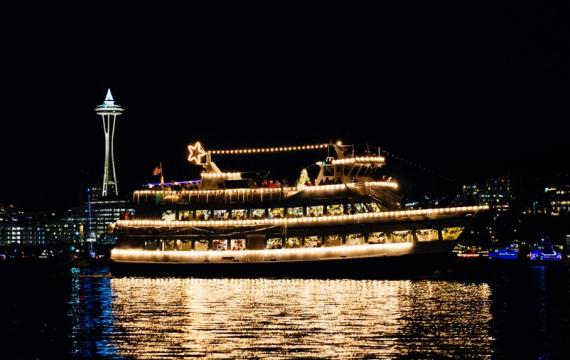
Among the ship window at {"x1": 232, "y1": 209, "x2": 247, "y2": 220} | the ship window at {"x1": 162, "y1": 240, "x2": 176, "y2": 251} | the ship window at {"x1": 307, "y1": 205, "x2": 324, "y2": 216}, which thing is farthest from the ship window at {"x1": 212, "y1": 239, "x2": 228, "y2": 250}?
the ship window at {"x1": 307, "y1": 205, "x2": 324, "y2": 216}

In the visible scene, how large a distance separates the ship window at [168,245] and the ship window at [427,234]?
50.0 ft

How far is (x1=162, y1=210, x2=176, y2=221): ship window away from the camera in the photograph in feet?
197

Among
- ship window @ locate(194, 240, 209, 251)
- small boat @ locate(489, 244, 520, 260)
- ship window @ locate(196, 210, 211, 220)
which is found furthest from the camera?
small boat @ locate(489, 244, 520, 260)

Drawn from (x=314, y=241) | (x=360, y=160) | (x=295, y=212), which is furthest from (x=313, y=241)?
(x=360, y=160)

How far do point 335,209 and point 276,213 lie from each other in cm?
386

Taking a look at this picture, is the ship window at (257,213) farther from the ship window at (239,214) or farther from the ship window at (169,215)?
the ship window at (169,215)

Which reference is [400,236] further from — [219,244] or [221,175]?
[221,175]

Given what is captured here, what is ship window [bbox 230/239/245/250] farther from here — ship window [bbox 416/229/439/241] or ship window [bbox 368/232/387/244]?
ship window [bbox 416/229/439/241]

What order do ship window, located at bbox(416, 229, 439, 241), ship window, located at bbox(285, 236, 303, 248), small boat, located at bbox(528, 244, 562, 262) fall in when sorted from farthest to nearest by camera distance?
small boat, located at bbox(528, 244, 562, 262) < ship window, located at bbox(285, 236, 303, 248) < ship window, located at bbox(416, 229, 439, 241)

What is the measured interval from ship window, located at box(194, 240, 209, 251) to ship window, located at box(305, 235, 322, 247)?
21.8 ft

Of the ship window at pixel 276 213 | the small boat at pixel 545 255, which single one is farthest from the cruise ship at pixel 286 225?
the small boat at pixel 545 255

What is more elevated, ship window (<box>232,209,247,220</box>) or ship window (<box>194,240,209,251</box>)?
ship window (<box>232,209,247,220</box>)

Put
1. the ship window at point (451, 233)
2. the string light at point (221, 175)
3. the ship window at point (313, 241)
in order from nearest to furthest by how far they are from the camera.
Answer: the ship window at point (451, 233), the ship window at point (313, 241), the string light at point (221, 175)

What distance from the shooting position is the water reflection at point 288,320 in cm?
2891
